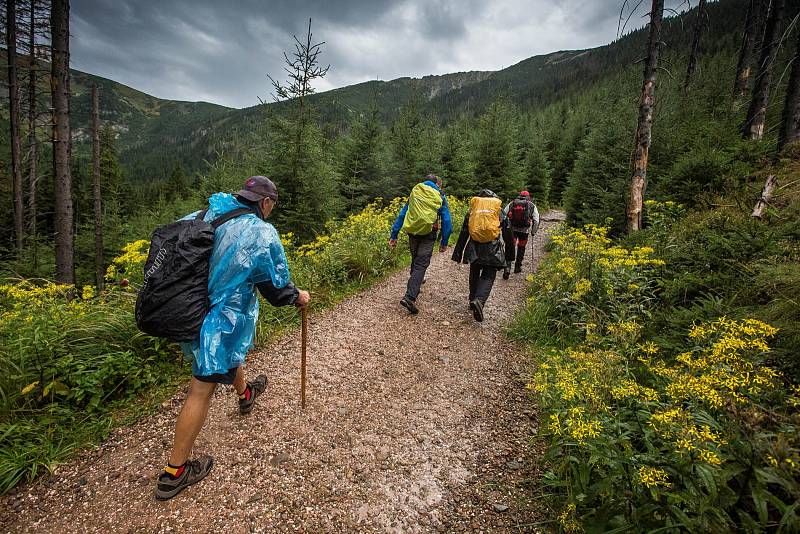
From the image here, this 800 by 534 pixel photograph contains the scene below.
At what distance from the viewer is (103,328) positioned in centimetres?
376

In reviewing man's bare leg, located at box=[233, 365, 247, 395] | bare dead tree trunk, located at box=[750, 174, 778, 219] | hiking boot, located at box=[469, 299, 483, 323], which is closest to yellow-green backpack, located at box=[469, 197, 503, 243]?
hiking boot, located at box=[469, 299, 483, 323]

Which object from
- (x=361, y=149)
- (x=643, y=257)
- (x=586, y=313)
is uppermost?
(x=361, y=149)

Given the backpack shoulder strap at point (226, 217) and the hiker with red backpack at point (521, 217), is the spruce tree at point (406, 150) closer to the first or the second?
the hiker with red backpack at point (521, 217)

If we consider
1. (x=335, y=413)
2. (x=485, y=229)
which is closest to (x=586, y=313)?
(x=485, y=229)

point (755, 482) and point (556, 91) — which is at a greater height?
point (556, 91)

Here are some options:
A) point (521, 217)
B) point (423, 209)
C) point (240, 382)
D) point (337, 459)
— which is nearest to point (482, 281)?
point (423, 209)

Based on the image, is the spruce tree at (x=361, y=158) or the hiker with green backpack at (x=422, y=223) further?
the spruce tree at (x=361, y=158)

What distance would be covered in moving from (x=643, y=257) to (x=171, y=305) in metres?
5.71

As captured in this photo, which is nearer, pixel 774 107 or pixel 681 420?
pixel 681 420

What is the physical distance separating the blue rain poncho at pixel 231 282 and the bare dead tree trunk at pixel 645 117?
27.3ft

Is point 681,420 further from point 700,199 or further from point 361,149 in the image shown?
point 361,149

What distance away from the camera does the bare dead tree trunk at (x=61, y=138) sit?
7129 mm

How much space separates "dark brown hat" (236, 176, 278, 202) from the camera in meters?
2.80

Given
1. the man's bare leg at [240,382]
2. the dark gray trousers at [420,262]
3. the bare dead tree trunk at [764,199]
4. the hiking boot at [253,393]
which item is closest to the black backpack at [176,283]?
the man's bare leg at [240,382]
